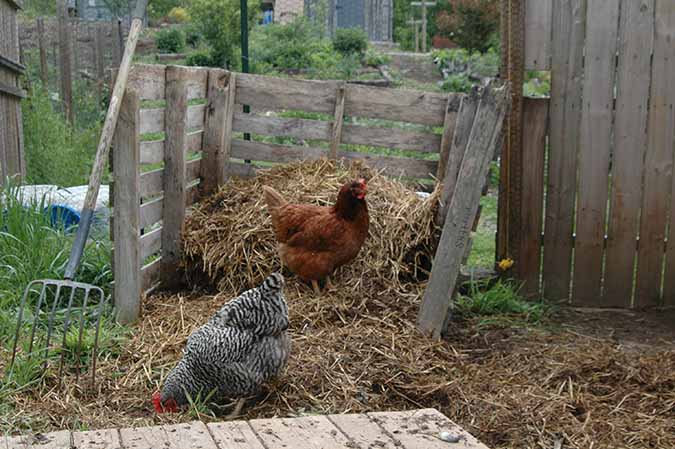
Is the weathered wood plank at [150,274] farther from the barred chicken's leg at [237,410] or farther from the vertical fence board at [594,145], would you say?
the vertical fence board at [594,145]

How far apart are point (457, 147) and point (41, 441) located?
366 cm

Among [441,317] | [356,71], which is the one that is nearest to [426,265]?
[441,317]

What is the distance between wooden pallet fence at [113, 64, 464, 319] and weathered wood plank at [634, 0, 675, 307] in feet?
4.08

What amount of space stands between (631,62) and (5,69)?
15.5 ft

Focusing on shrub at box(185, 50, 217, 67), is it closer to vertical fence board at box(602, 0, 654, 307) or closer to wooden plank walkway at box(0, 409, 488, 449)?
vertical fence board at box(602, 0, 654, 307)

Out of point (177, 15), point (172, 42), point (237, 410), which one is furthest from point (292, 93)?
point (177, 15)

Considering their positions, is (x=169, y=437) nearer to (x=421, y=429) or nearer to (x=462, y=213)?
(x=421, y=429)

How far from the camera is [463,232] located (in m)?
4.70

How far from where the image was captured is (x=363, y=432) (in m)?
2.54

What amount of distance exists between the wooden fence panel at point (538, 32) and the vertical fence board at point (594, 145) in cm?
24

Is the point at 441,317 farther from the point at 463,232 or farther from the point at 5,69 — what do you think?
the point at 5,69

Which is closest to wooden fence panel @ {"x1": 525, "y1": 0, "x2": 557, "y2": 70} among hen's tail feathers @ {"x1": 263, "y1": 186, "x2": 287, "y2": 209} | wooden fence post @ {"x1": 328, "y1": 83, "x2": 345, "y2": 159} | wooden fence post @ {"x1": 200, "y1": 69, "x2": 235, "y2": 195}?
wooden fence post @ {"x1": 328, "y1": 83, "x2": 345, "y2": 159}

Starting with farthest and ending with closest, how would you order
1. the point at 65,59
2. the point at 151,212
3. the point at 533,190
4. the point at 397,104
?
1. the point at 65,59
2. the point at 397,104
3. the point at 533,190
4. the point at 151,212

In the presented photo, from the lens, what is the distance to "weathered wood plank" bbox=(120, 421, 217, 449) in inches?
94.3
